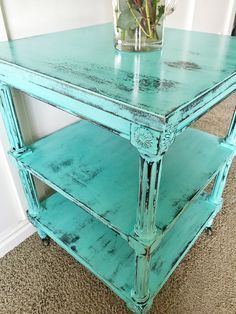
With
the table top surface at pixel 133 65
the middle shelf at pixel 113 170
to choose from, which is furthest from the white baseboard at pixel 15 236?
the table top surface at pixel 133 65

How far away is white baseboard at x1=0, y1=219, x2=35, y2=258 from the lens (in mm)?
933

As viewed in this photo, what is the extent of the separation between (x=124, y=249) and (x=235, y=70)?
56cm

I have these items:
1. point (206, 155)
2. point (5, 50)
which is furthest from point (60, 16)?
point (206, 155)

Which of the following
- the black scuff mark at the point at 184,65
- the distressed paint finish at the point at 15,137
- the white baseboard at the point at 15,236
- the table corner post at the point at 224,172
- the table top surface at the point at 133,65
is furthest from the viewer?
the white baseboard at the point at 15,236

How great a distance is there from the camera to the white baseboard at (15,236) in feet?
3.06

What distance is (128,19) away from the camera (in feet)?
1.91

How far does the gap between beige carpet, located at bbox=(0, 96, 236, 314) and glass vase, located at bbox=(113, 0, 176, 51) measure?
691mm

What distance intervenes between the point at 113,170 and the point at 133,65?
0.93ft

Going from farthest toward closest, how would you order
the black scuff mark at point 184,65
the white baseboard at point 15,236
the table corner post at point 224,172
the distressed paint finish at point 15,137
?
1. the white baseboard at point 15,236
2. the table corner post at point 224,172
3. the distressed paint finish at point 15,137
4. the black scuff mark at point 184,65

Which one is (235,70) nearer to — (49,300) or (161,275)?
(161,275)

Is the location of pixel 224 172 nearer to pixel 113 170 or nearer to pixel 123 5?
pixel 113 170

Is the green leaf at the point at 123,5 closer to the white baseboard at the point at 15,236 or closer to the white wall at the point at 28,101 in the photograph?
the white wall at the point at 28,101

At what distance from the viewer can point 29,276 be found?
0.87m

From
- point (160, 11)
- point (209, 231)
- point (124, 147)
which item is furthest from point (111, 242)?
point (160, 11)
